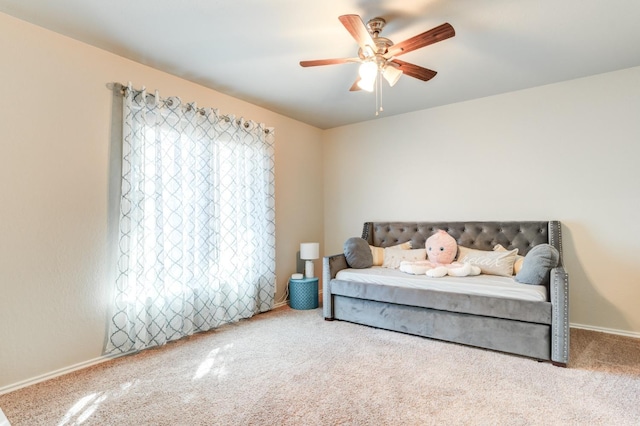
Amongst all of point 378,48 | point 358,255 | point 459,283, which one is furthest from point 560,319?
point 378,48

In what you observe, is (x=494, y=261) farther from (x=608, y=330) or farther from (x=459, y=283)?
(x=608, y=330)

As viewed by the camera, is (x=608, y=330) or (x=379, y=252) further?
(x=379, y=252)

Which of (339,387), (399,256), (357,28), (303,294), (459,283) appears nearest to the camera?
(357,28)

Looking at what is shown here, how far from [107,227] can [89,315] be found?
2.30 ft

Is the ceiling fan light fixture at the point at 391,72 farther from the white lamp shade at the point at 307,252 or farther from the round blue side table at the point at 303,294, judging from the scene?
the round blue side table at the point at 303,294

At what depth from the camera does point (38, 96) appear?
2.30 meters

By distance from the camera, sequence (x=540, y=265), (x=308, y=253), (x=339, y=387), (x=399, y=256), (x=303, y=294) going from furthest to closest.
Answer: (x=308, y=253), (x=303, y=294), (x=399, y=256), (x=540, y=265), (x=339, y=387)

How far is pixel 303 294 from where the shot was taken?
3949mm

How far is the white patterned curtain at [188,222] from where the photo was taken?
269 centimetres

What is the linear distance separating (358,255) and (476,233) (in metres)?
1.38

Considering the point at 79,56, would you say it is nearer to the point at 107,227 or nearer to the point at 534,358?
the point at 107,227

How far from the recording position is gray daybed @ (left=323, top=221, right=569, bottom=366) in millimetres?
2453

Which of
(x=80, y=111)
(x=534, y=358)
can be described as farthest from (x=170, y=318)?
(x=534, y=358)

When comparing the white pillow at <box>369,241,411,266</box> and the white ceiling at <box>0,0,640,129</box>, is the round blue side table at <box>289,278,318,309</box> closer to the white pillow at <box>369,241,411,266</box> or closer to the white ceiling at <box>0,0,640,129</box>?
the white pillow at <box>369,241,411,266</box>
